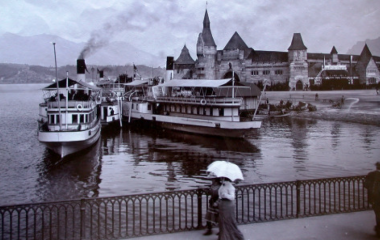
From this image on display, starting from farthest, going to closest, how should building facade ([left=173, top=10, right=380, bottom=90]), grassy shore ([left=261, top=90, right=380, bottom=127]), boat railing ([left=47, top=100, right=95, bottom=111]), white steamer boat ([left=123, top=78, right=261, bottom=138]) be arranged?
building facade ([left=173, top=10, right=380, bottom=90]), white steamer boat ([left=123, top=78, right=261, bottom=138]), boat railing ([left=47, top=100, right=95, bottom=111]), grassy shore ([left=261, top=90, right=380, bottom=127])

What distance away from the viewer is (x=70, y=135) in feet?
58.1

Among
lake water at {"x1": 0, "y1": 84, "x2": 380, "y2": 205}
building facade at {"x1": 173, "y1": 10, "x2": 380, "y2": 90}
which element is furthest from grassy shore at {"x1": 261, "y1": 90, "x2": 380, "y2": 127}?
building facade at {"x1": 173, "y1": 10, "x2": 380, "y2": 90}

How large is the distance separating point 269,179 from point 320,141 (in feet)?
29.3


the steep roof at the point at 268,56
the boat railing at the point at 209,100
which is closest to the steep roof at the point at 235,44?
the steep roof at the point at 268,56

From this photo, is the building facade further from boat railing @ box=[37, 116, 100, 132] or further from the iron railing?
the iron railing

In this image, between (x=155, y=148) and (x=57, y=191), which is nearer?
(x=57, y=191)

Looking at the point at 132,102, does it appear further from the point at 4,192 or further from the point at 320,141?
the point at 4,192

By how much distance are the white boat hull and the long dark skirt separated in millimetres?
13786

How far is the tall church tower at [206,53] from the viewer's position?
188 feet

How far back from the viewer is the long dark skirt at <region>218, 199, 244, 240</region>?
201 inches

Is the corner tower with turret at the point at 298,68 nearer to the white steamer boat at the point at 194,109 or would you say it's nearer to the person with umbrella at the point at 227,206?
the white steamer boat at the point at 194,109

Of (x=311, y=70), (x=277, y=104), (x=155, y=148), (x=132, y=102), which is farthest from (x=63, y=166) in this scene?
(x=311, y=70)

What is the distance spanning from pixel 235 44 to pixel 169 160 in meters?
42.0

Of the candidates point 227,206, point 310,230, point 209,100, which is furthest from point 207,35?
point 227,206
